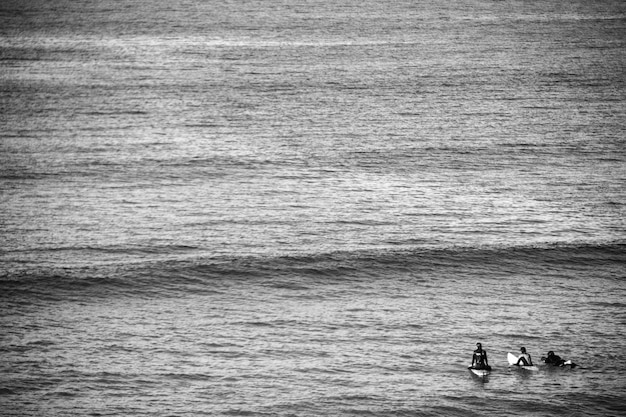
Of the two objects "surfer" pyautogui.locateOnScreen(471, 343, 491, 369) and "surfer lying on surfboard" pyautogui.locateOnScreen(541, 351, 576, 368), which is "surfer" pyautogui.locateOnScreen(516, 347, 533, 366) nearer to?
"surfer lying on surfboard" pyautogui.locateOnScreen(541, 351, 576, 368)

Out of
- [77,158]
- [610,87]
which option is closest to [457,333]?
[77,158]

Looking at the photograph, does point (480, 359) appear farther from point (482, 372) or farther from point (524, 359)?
point (524, 359)

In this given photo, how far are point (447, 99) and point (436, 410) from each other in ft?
280

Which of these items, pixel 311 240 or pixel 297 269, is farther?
pixel 311 240

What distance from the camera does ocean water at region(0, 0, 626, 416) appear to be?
192ft

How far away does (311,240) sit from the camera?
8275 cm

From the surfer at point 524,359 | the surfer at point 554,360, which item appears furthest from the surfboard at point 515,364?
the surfer at point 554,360

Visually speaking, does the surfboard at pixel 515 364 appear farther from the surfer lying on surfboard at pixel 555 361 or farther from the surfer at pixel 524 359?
the surfer lying on surfboard at pixel 555 361

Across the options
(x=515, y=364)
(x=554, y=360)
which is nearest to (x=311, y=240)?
(x=515, y=364)

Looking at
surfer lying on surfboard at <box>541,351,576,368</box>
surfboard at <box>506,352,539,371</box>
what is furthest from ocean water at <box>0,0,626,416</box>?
surfboard at <box>506,352,539,371</box>

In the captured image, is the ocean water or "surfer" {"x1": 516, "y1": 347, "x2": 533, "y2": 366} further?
the ocean water

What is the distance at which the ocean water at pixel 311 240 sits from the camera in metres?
58.5

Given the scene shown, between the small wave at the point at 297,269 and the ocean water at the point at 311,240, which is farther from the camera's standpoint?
the small wave at the point at 297,269

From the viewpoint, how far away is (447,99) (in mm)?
134125
